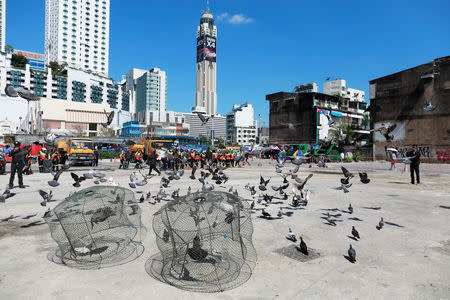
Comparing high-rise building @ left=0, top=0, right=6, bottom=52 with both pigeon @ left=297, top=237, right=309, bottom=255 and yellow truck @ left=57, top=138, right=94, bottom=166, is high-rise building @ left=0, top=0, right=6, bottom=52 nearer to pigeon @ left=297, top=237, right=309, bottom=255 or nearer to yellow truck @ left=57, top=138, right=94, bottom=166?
yellow truck @ left=57, top=138, right=94, bottom=166

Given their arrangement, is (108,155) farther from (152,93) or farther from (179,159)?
(152,93)

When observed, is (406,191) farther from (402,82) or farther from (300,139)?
(300,139)

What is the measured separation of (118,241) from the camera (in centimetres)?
561

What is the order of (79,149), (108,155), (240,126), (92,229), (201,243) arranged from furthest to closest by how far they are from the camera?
(240,126) → (108,155) → (79,149) → (92,229) → (201,243)

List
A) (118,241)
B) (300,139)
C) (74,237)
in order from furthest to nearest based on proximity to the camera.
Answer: (300,139) → (118,241) → (74,237)

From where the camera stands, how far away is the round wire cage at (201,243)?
397 cm

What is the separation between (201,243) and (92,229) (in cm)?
220

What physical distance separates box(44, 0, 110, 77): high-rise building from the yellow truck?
118m

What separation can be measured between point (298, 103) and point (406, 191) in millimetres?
48920

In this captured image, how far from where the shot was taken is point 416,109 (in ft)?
123

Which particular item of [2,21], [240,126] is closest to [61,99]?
[240,126]

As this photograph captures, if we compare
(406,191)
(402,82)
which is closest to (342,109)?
(402,82)

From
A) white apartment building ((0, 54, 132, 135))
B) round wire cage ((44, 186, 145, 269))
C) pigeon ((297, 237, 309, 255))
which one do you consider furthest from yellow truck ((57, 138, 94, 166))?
white apartment building ((0, 54, 132, 135))

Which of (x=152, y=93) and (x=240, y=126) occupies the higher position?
(x=152, y=93)
